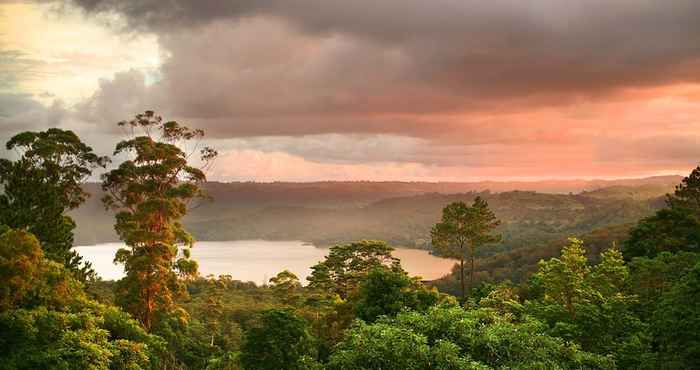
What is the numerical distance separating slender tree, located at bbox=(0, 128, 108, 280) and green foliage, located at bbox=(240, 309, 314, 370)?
488 inches

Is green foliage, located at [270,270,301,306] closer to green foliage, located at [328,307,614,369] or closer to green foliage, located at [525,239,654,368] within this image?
green foliage, located at [525,239,654,368]

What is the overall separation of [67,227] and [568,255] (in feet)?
110

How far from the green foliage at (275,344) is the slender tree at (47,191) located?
12.4 meters

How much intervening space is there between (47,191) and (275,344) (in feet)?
55.2

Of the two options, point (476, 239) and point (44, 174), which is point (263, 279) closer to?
point (476, 239)

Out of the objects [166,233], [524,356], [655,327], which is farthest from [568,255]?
[166,233]

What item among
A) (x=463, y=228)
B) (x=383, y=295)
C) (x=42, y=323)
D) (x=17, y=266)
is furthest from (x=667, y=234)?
(x=17, y=266)

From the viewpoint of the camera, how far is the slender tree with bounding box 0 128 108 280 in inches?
1282

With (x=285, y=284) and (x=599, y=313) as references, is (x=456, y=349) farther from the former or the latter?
(x=285, y=284)

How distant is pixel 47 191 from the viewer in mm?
33625

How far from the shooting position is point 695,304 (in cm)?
2197

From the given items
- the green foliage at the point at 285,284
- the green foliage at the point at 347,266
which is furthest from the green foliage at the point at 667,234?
the green foliage at the point at 285,284

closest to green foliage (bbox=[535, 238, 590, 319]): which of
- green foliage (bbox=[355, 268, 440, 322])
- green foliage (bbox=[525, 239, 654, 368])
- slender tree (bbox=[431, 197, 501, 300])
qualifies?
green foliage (bbox=[525, 239, 654, 368])

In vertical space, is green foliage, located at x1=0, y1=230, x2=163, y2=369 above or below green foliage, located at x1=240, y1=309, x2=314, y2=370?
above
